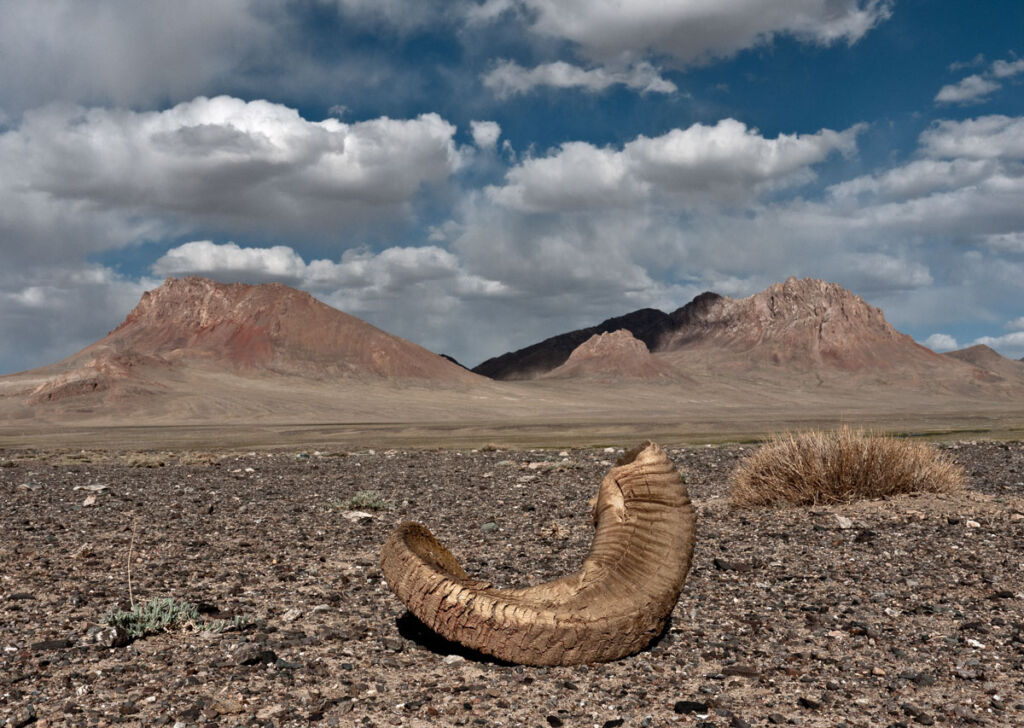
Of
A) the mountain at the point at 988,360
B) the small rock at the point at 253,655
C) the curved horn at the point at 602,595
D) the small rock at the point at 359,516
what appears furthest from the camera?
the mountain at the point at 988,360

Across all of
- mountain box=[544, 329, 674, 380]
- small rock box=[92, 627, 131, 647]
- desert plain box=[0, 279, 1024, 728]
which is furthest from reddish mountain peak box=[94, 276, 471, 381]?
small rock box=[92, 627, 131, 647]

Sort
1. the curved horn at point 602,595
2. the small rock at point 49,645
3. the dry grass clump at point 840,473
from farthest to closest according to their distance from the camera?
the dry grass clump at point 840,473
the small rock at point 49,645
the curved horn at point 602,595

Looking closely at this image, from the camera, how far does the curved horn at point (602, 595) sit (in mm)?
5578

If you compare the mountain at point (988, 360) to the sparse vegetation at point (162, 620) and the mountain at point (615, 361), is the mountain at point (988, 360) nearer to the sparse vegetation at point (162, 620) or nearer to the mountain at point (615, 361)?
the mountain at point (615, 361)

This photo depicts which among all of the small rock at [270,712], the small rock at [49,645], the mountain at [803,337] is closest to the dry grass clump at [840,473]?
the small rock at [270,712]

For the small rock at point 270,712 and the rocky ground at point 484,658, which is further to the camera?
the rocky ground at point 484,658

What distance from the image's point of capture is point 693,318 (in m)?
199

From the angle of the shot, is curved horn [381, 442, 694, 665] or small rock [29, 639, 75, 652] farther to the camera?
small rock [29, 639, 75, 652]

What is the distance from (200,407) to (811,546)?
3155 inches

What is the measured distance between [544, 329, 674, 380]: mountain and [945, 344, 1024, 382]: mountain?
81.6 metres

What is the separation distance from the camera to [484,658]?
586cm

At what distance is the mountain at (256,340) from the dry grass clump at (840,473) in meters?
100

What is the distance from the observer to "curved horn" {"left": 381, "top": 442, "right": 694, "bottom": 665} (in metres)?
5.58

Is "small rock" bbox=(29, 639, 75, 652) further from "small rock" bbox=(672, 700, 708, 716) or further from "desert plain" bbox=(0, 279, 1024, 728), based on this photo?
"small rock" bbox=(672, 700, 708, 716)
